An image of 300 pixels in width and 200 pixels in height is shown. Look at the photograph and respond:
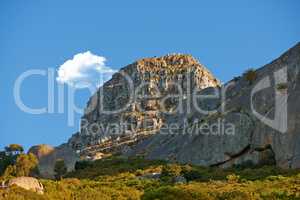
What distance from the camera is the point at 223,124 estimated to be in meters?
62.0

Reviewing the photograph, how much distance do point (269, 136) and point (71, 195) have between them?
21613 mm

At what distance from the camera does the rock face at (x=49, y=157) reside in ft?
233

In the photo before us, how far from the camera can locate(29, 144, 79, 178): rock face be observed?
71.0 meters

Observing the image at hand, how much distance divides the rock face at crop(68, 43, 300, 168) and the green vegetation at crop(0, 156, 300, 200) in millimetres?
2730

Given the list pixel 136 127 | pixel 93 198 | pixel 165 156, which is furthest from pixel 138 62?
pixel 93 198

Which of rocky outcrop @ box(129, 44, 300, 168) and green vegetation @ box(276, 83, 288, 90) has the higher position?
green vegetation @ box(276, 83, 288, 90)

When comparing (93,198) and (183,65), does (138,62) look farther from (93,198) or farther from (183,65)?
(93,198)

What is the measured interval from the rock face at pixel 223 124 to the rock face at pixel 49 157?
29.7ft

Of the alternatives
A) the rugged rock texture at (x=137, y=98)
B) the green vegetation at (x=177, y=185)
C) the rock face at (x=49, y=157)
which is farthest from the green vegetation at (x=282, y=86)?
the rugged rock texture at (x=137, y=98)

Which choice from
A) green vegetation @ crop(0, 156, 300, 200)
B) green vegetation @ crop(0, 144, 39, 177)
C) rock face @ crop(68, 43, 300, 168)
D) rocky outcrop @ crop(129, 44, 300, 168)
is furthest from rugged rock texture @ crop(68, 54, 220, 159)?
green vegetation @ crop(0, 156, 300, 200)

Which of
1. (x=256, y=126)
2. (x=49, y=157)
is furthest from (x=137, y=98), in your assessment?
(x=256, y=126)

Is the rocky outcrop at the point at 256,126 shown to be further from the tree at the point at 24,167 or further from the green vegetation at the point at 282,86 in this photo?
the tree at the point at 24,167

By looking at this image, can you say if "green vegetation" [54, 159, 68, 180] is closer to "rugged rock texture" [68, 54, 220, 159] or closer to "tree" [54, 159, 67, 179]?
"tree" [54, 159, 67, 179]

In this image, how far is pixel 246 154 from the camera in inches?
2255
